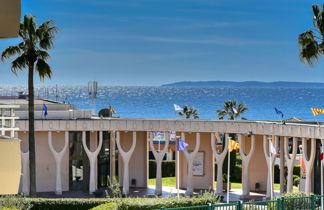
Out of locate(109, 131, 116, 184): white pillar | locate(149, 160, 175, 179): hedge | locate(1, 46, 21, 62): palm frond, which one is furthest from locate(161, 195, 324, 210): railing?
locate(149, 160, 175, 179): hedge

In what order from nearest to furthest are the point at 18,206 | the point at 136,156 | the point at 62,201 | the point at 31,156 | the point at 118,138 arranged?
1. the point at 18,206
2. the point at 62,201
3. the point at 31,156
4. the point at 118,138
5. the point at 136,156

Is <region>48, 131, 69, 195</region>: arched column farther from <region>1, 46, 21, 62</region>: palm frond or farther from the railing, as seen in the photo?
the railing

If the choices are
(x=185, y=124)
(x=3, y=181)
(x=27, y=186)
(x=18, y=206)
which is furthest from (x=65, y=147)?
(x=3, y=181)

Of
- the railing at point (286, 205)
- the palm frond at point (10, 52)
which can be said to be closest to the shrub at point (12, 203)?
the palm frond at point (10, 52)

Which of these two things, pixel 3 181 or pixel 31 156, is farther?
pixel 31 156

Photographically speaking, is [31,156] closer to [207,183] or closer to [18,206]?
[18,206]

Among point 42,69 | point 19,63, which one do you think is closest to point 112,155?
point 42,69

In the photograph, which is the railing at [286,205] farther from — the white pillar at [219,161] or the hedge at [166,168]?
the hedge at [166,168]

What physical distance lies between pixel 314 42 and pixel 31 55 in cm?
1578

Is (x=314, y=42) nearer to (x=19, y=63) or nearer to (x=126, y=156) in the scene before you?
(x=19, y=63)

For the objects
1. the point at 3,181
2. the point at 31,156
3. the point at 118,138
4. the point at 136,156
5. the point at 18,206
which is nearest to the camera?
the point at 3,181

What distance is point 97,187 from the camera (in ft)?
155

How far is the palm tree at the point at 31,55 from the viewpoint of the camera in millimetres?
37219

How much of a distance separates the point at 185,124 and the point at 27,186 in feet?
38.1
